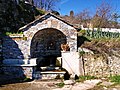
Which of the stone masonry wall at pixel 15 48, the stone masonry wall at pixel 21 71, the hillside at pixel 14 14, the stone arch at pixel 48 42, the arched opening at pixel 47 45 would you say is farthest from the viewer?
the hillside at pixel 14 14

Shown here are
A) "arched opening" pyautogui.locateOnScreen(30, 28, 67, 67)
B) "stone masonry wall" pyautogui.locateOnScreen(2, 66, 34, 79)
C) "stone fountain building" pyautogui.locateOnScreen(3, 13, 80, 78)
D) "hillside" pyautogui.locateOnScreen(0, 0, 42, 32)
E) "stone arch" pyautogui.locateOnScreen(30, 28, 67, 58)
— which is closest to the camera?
"stone masonry wall" pyautogui.locateOnScreen(2, 66, 34, 79)

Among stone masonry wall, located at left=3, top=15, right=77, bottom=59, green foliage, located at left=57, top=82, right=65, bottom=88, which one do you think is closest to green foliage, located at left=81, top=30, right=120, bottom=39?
stone masonry wall, located at left=3, top=15, right=77, bottom=59

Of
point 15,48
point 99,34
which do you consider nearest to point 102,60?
point 99,34

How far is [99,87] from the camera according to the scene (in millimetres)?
11641

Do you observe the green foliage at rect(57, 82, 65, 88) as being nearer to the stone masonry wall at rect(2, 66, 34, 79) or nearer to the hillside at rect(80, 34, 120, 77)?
the stone masonry wall at rect(2, 66, 34, 79)

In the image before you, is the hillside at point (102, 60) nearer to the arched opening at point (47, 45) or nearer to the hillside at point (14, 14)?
the arched opening at point (47, 45)

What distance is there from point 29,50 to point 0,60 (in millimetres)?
2020

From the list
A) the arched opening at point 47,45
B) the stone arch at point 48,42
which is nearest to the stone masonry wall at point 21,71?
the arched opening at point 47,45

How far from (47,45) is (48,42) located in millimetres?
247

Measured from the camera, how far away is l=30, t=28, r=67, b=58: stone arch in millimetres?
16062

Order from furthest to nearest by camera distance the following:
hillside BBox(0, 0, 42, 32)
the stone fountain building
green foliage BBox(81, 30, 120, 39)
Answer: green foliage BBox(81, 30, 120, 39) → hillside BBox(0, 0, 42, 32) → the stone fountain building

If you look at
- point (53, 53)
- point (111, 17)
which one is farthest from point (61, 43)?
point (111, 17)

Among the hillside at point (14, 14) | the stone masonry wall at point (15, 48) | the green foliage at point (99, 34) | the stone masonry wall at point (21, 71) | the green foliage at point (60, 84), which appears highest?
the hillside at point (14, 14)

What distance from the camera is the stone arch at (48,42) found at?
1606 centimetres
